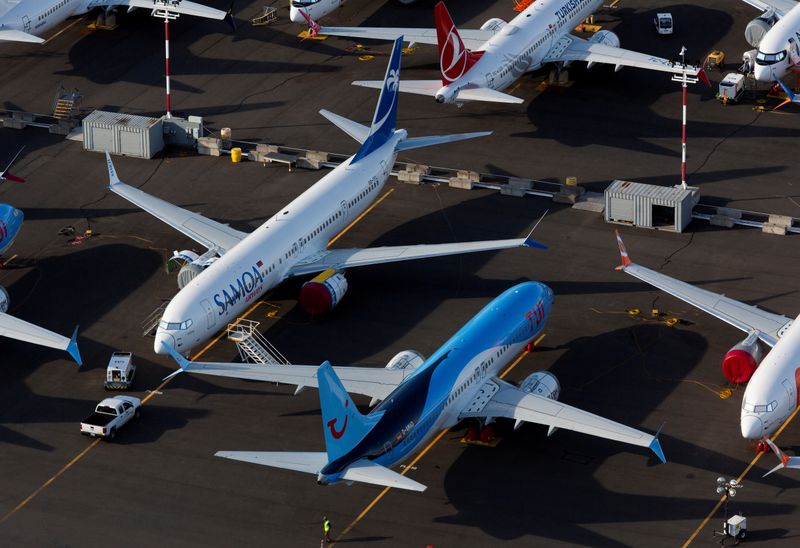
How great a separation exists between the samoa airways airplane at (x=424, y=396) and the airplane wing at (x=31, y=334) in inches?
333

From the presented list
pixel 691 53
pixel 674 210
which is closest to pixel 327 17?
pixel 691 53

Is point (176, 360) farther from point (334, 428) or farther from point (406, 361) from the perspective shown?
point (406, 361)

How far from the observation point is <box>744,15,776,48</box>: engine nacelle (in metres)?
126

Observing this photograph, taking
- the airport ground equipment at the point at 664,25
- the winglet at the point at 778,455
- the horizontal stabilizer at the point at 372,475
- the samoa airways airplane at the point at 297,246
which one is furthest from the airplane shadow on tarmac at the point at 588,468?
the airport ground equipment at the point at 664,25

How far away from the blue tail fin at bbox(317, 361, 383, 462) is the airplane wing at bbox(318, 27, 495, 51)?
53.8m

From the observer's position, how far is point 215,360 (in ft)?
305

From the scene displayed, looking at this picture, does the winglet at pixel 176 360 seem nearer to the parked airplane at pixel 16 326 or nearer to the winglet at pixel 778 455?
the parked airplane at pixel 16 326

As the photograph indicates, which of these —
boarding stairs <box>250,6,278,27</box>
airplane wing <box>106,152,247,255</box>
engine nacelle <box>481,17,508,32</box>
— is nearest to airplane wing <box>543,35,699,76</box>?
engine nacelle <box>481,17,508,32</box>

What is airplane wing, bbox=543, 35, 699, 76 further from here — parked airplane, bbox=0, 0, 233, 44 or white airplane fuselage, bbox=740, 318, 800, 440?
white airplane fuselage, bbox=740, 318, 800, 440

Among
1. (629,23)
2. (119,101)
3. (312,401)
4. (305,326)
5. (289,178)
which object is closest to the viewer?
(312,401)

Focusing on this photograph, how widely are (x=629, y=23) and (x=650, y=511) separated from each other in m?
61.8

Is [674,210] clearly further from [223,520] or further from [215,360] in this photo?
[223,520]

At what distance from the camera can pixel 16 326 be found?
3578 inches

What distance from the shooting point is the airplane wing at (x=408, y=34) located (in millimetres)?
124750
